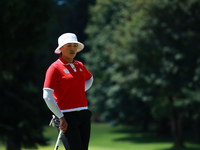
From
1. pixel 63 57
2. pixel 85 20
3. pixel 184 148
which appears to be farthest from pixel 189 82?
pixel 85 20

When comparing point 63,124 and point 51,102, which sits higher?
point 51,102

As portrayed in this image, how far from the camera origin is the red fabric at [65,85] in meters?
4.40

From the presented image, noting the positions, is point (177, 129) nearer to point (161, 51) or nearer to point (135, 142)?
point (161, 51)

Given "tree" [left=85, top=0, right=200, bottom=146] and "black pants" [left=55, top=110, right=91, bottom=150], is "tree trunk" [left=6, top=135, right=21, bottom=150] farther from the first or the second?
"black pants" [left=55, top=110, right=91, bottom=150]

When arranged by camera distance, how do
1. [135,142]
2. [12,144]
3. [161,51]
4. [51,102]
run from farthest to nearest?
1. [135,142]
2. [161,51]
3. [12,144]
4. [51,102]

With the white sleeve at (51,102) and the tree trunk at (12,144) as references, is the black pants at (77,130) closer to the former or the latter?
the white sleeve at (51,102)

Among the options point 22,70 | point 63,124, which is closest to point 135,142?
point 22,70

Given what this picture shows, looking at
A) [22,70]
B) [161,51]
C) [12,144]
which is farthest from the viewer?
[161,51]

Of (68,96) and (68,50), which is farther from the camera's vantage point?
(68,50)

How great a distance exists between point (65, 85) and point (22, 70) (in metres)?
14.6

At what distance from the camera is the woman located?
4328mm

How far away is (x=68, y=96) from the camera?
446 cm

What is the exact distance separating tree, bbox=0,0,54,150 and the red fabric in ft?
28.2

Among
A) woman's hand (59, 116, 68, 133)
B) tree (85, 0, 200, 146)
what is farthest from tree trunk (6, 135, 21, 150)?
woman's hand (59, 116, 68, 133)
